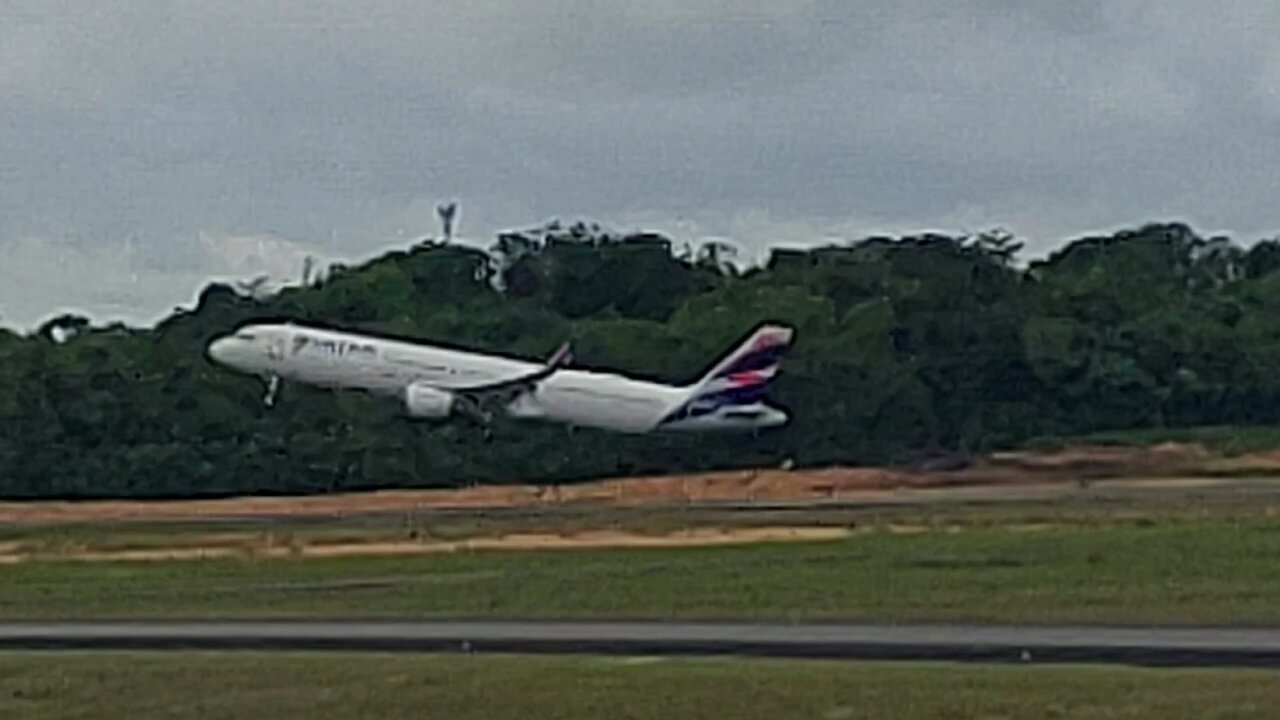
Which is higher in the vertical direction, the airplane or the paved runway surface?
the airplane

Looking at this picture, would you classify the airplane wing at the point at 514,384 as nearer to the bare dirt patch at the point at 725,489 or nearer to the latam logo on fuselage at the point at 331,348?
the bare dirt patch at the point at 725,489

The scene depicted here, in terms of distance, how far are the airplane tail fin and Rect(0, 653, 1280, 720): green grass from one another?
67680mm

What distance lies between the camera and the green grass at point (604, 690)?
1187 inches

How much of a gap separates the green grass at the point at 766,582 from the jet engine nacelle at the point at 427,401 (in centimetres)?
3554

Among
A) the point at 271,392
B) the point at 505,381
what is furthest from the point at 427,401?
the point at 271,392

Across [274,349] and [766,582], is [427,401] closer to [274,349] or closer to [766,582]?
[274,349]

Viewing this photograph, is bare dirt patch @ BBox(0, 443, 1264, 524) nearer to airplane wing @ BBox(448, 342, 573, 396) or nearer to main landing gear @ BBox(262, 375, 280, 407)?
airplane wing @ BBox(448, 342, 573, 396)

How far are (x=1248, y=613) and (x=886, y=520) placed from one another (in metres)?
30.9

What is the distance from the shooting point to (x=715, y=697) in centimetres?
3183

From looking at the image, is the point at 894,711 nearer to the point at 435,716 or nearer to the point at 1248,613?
the point at 435,716

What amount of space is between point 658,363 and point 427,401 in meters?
15.5

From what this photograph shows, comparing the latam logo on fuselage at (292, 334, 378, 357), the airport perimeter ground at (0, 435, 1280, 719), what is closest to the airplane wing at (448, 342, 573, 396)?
the latam logo on fuselage at (292, 334, 378, 357)

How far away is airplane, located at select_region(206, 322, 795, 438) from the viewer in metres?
102

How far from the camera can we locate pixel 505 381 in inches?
4092
